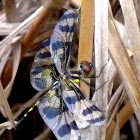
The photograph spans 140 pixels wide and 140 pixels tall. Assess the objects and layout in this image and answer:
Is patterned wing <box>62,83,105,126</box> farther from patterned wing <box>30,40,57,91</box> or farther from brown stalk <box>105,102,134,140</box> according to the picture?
brown stalk <box>105,102,134,140</box>

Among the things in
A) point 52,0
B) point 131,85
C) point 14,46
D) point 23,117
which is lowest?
point 23,117

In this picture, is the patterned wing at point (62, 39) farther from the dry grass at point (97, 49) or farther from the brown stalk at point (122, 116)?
the brown stalk at point (122, 116)

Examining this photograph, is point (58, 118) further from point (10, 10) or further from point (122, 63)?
point (10, 10)

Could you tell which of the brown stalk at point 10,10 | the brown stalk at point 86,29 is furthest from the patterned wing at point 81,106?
the brown stalk at point 10,10

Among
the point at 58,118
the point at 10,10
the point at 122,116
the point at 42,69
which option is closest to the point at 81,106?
the point at 58,118

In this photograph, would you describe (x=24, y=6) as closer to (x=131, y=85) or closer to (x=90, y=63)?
(x=90, y=63)

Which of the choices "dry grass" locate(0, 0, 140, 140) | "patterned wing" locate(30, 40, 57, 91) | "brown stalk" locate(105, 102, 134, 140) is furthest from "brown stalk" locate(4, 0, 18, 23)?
"brown stalk" locate(105, 102, 134, 140)

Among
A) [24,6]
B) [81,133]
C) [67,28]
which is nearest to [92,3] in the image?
[67,28]
